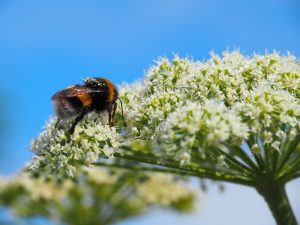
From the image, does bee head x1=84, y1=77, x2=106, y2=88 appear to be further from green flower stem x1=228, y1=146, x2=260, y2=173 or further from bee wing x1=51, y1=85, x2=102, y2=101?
green flower stem x1=228, y1=146, x2=260, y2=173

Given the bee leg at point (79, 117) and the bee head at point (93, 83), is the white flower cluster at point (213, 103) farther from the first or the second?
the bee leg at point (79, 117)

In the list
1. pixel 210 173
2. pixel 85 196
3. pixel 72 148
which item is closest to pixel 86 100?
pixel 72 148

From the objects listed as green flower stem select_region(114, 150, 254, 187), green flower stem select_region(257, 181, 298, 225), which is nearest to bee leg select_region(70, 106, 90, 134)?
green flower stem select_region(114, 150, 254, 187)

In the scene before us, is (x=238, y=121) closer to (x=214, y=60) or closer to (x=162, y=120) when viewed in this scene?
(x=162, y=120)

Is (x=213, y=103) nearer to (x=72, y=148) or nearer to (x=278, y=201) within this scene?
(x=278, y=201)

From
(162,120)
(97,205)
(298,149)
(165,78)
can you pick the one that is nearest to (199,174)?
(162,120)
